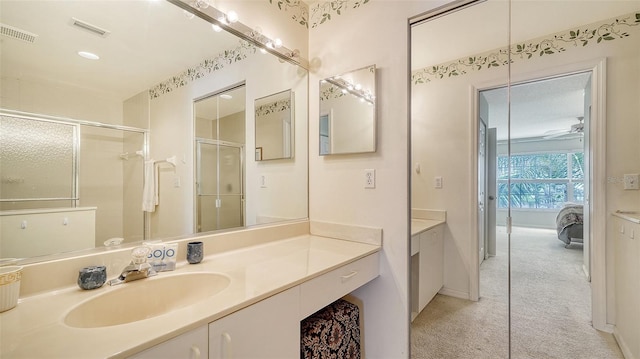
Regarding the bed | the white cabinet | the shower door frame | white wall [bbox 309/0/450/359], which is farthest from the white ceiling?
the bed

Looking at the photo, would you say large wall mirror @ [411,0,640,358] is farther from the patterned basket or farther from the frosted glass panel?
the frosted glass panel

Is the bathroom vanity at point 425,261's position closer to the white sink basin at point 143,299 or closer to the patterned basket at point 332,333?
the patterned basket at point 332,333

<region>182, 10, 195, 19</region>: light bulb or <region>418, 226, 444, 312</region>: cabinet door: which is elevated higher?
<region>182, 10, 195, 19</region>: light bulb

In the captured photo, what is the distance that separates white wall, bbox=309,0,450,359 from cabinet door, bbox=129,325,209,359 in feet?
3.56

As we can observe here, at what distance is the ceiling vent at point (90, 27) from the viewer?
3.31 ft

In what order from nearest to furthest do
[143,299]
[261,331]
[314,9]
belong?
[261,331], [143,299], [314,9]

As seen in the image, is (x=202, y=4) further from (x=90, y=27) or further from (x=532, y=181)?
(x=532, y=181)

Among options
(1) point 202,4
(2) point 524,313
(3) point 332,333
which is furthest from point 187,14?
(2) point 524,313

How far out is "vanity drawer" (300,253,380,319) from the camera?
1.06m

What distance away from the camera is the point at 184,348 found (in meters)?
0.68

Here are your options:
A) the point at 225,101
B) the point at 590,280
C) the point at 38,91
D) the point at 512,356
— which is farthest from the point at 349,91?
the point at 512,356

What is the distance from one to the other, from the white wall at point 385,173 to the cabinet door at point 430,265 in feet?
0.59

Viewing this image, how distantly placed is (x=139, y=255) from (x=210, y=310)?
49 cm

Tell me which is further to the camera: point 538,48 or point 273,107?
point 273,107
